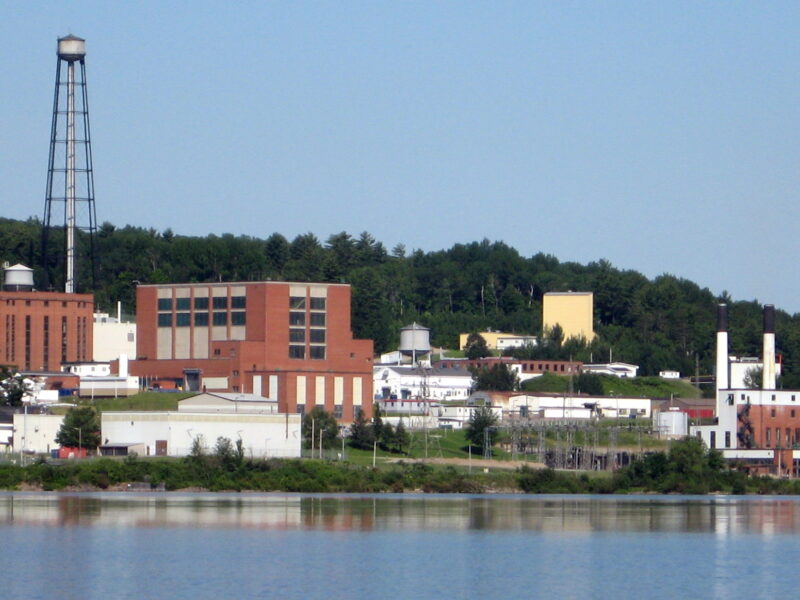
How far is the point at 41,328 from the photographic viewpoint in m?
129

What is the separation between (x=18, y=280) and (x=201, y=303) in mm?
15860

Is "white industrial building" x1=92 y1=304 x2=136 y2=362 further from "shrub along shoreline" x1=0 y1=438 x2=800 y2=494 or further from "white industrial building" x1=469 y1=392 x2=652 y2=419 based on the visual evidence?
"shrub along shoreline" x1=0 y1=438 x2=800 y2=494

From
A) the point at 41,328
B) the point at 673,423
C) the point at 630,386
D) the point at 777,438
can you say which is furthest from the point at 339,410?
the point at 630,386

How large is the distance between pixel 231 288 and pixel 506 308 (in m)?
77.5

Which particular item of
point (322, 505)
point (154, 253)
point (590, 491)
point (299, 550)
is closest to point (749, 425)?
point (590, 491)

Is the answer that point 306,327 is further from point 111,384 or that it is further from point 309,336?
point 111,384

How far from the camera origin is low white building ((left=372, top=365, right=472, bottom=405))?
149750 millimetres

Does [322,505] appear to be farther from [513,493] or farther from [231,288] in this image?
[231,288]

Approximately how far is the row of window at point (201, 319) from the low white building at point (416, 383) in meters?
26.4

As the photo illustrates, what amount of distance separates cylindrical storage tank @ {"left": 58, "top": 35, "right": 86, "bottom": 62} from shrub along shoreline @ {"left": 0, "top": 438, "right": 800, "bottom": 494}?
1766 inches

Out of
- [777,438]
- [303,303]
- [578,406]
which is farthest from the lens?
[578,406]

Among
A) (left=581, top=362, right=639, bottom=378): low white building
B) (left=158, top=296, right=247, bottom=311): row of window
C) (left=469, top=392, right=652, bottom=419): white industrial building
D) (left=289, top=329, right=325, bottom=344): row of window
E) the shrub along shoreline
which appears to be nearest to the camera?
the shrub along shoreline

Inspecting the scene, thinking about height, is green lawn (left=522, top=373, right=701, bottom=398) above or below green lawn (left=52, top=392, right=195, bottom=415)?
above

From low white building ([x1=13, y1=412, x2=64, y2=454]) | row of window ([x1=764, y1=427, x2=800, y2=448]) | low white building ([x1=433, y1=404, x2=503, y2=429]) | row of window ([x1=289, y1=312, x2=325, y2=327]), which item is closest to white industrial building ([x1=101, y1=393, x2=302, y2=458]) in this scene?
low white building ([x1=13, y1=412, x2=64, y2=454])
